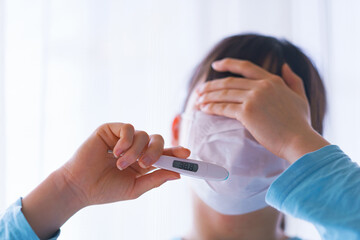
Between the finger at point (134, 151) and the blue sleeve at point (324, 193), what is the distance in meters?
0.25

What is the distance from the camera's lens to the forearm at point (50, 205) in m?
0.68

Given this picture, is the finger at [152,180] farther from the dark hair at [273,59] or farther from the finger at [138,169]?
the dark hair at [273,59]

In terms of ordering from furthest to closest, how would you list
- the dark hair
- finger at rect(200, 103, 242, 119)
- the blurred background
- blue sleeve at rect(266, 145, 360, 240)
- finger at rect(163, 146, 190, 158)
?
the blurred background → the dark hair → finger at rect(200, 103, 242, 119) → finger at rect(163, 146, 190, 158) → blue sleeve at rect(266, 145, 360, 240)

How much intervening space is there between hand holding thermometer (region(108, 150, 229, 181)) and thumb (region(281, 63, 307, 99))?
338 millimetres

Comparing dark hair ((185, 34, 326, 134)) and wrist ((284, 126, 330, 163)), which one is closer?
wrist ((284, 126, 330, 163))

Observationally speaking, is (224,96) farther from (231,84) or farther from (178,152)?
(178,152)

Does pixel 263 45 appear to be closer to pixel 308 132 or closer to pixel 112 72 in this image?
pixel 308 132

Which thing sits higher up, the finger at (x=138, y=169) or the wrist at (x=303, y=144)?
the wrist at (x=303, y=144)

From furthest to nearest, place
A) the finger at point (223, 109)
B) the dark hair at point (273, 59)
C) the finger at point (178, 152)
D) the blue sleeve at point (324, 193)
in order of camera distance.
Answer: the dark hair at point (273, 59), the finger at point (223, 109), the finger at point (178, 152), the blue sleeve at point (324, 193)

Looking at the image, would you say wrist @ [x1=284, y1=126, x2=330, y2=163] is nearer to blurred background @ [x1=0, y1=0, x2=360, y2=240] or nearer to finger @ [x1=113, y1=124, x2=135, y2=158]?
finger @ [x1=113, y1=124, x2=135, y2=158]

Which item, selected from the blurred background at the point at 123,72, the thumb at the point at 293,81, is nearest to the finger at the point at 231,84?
the thumb at the point at 293,81

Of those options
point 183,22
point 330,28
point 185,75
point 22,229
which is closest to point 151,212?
point 185,75

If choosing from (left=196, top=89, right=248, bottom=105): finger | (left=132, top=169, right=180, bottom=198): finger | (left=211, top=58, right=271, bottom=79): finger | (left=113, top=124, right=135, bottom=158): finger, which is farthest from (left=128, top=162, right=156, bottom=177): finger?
(left=211, top=58, right=271, bottom=79): finger

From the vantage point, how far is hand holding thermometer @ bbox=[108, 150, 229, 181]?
2.00 ft
